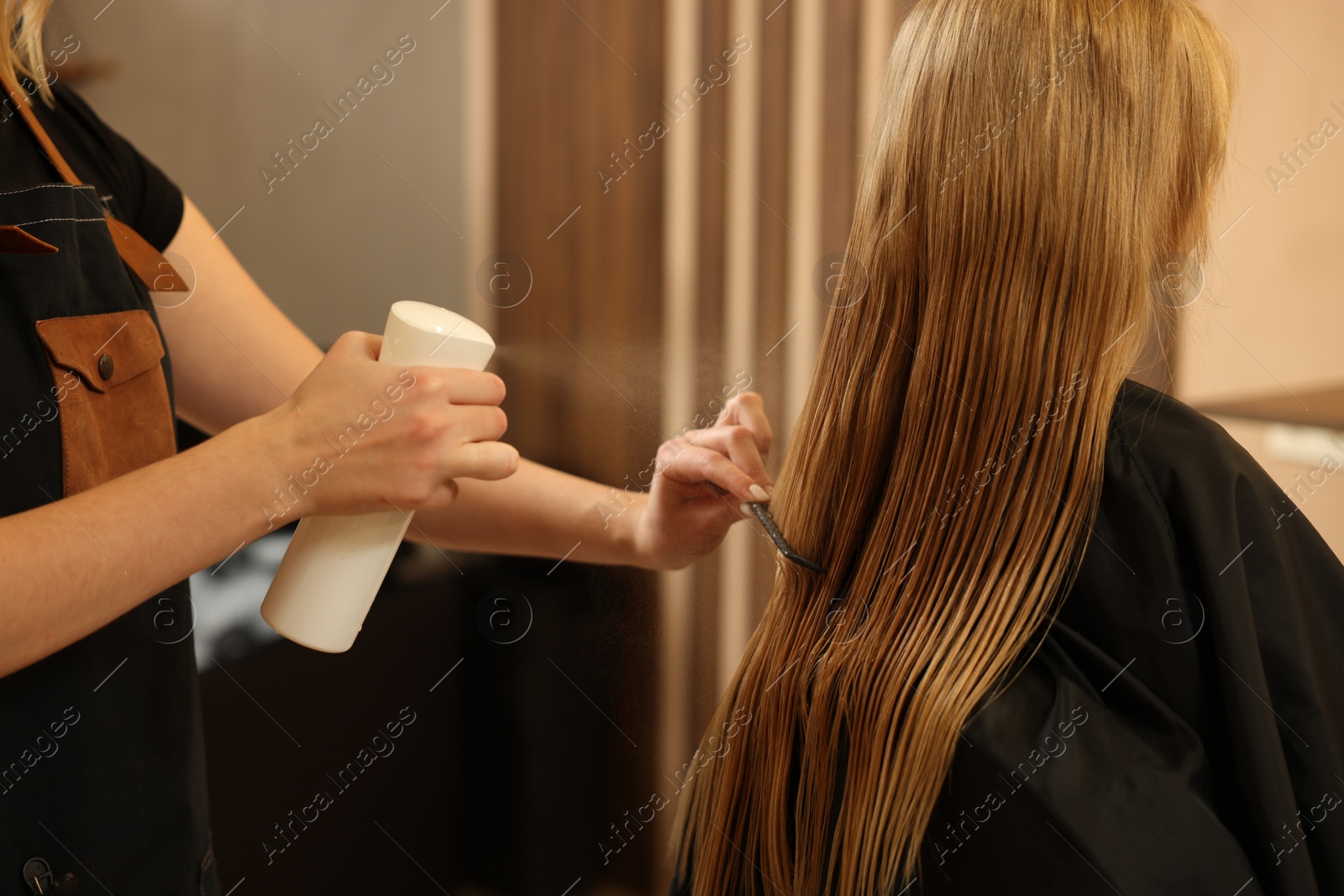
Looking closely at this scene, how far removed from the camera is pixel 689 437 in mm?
881

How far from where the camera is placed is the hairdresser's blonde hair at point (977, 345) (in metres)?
0.65

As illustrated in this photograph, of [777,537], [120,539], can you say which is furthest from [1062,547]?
[120,539]

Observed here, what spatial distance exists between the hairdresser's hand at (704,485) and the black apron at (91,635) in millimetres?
439

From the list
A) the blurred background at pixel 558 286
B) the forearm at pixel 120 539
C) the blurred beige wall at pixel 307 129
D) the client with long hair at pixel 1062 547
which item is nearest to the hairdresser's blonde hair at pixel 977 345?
the client with long hair at pixel 1062 547

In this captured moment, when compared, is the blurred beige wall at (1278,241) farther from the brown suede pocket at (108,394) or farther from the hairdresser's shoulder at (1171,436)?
the brown suede pocket at (108,394)

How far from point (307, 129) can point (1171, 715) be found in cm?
108

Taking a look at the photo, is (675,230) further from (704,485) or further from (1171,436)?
(1171,436)

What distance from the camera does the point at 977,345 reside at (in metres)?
0.68

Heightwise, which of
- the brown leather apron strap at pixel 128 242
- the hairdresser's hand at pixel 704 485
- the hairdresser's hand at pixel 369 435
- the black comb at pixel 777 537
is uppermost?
the brown leather apron strap at pixel 128 242

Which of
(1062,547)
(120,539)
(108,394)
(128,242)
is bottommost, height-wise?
(1062,547)

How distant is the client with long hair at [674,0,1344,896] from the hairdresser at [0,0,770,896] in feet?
0.70

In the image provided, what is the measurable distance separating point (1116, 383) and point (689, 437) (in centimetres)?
37

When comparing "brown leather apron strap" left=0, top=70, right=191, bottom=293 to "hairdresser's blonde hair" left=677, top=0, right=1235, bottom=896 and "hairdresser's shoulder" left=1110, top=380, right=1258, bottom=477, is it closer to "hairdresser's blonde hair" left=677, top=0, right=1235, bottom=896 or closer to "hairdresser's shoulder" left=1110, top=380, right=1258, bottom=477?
"hairdresser's blonde hair" left=677, top=0, right=1235, bottom=896

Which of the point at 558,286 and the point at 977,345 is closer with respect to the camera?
the point at 977,345
